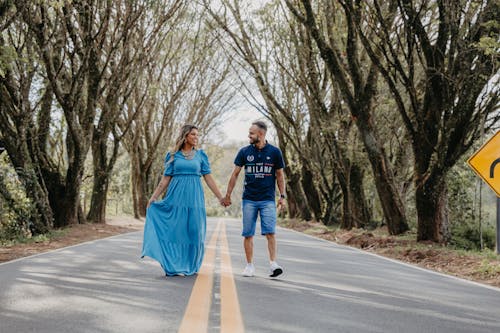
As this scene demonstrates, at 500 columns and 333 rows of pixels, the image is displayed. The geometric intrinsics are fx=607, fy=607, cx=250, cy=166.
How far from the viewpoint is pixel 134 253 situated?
11219mm

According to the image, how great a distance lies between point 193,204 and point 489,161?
5.23m

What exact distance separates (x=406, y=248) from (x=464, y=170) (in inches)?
510

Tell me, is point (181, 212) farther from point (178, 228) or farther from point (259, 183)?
point (259, 183)

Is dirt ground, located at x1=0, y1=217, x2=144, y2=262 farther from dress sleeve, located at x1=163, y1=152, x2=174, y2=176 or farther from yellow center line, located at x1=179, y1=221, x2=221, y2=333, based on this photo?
yellow center line, located at x1=179, y1=221, x2=221, y2=333

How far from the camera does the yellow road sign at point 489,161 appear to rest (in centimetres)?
1012

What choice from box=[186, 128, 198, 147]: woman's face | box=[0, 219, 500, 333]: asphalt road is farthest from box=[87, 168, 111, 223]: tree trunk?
box=[186, 128, 198, 147]: woman's face

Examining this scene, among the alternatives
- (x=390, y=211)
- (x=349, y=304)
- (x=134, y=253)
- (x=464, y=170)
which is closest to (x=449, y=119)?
(x=390, y=211)

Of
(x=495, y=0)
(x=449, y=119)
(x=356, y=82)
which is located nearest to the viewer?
(x=495, y=0)

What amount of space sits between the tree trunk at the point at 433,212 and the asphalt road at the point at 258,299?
4.44 m

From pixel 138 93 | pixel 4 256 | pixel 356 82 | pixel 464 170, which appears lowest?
pixel 4 256

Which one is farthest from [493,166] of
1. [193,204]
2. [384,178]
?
[384,178]

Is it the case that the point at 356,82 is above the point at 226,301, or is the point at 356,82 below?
above

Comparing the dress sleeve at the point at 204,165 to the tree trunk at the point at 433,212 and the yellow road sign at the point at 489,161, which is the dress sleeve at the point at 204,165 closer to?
the yellow road sign at the point at 489,161

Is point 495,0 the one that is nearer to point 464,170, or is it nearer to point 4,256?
point 4,256
